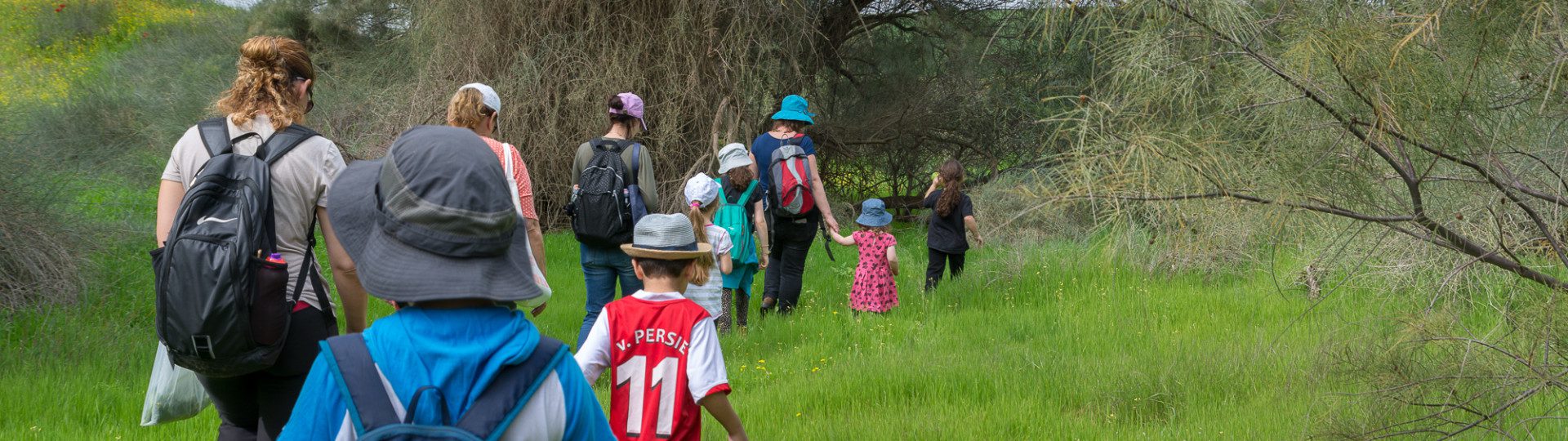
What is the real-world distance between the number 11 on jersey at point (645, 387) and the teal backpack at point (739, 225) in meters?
3.80

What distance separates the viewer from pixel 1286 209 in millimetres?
3309

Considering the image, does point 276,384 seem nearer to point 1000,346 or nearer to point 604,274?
point 604,274

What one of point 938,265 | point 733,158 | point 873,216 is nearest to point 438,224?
point 733,158

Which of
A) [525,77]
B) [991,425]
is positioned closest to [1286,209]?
[991,425]

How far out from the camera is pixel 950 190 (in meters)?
8.63

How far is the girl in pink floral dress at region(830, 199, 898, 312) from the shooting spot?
780cm

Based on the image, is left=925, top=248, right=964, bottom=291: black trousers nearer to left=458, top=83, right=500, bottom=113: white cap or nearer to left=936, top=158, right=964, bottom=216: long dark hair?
left=936, top=158, right=964, bottom=216: long dark hair

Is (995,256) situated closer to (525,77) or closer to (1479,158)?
(525,77)

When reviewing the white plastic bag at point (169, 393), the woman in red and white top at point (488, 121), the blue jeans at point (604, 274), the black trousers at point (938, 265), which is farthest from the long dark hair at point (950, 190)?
the white plastic bag at point (169, 393)

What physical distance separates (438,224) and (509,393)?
0.96ft

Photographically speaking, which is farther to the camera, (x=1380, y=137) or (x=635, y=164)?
(x=635, y=164)

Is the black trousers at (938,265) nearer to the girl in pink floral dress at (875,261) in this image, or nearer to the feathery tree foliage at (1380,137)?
Answer: the girl in pink floral dress at (875,261)

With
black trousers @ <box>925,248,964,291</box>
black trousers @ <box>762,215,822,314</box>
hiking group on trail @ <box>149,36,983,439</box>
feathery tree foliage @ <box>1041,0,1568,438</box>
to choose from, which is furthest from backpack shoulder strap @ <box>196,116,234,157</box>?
black trousers @ <box>925,248,964,291</box>

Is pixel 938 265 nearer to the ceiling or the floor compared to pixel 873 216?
nearer to the floor
